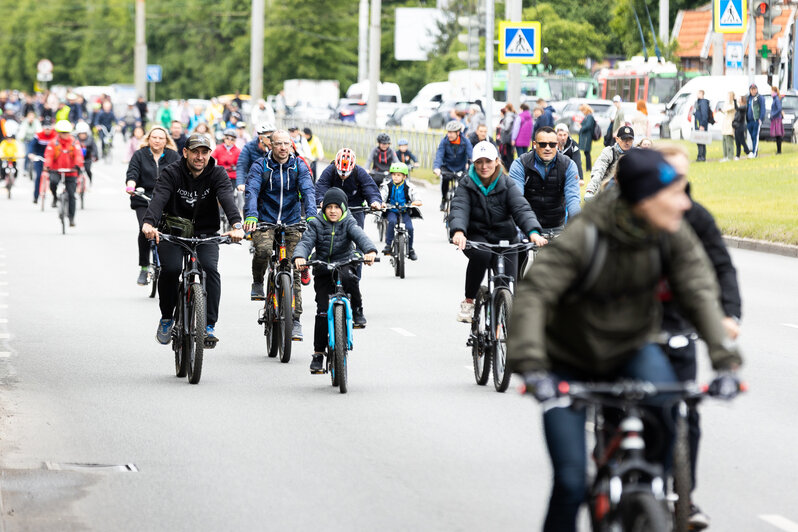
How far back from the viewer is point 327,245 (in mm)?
11367

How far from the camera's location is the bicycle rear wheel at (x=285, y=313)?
39.9 ft

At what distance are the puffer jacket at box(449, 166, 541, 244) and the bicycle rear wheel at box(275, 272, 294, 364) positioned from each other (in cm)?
147

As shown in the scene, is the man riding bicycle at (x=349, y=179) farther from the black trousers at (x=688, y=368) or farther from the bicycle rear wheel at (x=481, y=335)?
the black trousers at (x=688, y=368)

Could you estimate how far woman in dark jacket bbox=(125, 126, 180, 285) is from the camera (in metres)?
16.2

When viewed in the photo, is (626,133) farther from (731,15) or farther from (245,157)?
(731,15)

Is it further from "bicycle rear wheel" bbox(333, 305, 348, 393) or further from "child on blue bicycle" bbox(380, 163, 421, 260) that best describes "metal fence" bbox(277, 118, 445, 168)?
"bicycle rear wheel" bbox(333, 305, 348, 393)

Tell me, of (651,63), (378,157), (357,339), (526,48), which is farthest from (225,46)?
(357,339)

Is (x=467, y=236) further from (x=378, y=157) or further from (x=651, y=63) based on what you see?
(x=651, y=63)

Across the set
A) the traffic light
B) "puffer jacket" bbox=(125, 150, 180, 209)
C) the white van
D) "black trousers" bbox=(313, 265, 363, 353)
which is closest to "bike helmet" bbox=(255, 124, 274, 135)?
"puffer jacket" bbox=(125, 150, 180, 209)

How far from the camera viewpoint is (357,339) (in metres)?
13.7

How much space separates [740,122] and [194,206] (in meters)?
27.0

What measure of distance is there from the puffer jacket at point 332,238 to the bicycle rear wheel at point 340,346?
25.2 inches

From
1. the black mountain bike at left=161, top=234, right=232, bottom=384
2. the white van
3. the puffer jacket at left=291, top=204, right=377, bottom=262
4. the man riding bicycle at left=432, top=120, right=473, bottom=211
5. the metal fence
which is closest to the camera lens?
the black mountain bike at left=161, top=234, right=232, bottom=384

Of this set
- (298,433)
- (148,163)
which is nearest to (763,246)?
(148,163)
